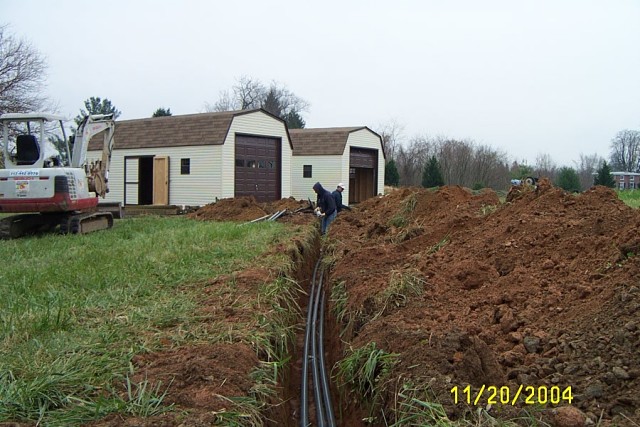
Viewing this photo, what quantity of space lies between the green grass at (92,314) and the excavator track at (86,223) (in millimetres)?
2265

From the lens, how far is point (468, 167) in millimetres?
54750

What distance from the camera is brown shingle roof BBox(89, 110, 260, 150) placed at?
23391mm

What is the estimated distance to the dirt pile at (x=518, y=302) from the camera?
11.8 ft

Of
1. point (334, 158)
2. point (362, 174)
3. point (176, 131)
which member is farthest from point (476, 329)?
point (362, 174)

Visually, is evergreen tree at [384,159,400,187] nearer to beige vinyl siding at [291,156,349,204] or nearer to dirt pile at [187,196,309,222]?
beige vinyl siding at [291,156,349,204]

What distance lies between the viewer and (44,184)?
40.7 ft

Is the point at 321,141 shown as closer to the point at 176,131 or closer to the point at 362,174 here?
the point at 362,174

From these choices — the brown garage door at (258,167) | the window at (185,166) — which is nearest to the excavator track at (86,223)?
the window at (185,166)

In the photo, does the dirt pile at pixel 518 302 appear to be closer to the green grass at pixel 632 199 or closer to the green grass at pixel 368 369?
the green grass at pixel 368 369

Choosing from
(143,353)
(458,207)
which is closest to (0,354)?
(143,353)

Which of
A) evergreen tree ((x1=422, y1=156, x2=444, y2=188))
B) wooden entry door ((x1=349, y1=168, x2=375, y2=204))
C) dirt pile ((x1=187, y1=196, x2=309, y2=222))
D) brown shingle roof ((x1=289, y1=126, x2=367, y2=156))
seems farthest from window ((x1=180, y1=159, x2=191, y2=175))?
evergreen tree ((x1=422, y1=156, x2=444, y2=188))

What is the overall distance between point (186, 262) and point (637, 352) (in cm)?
639
